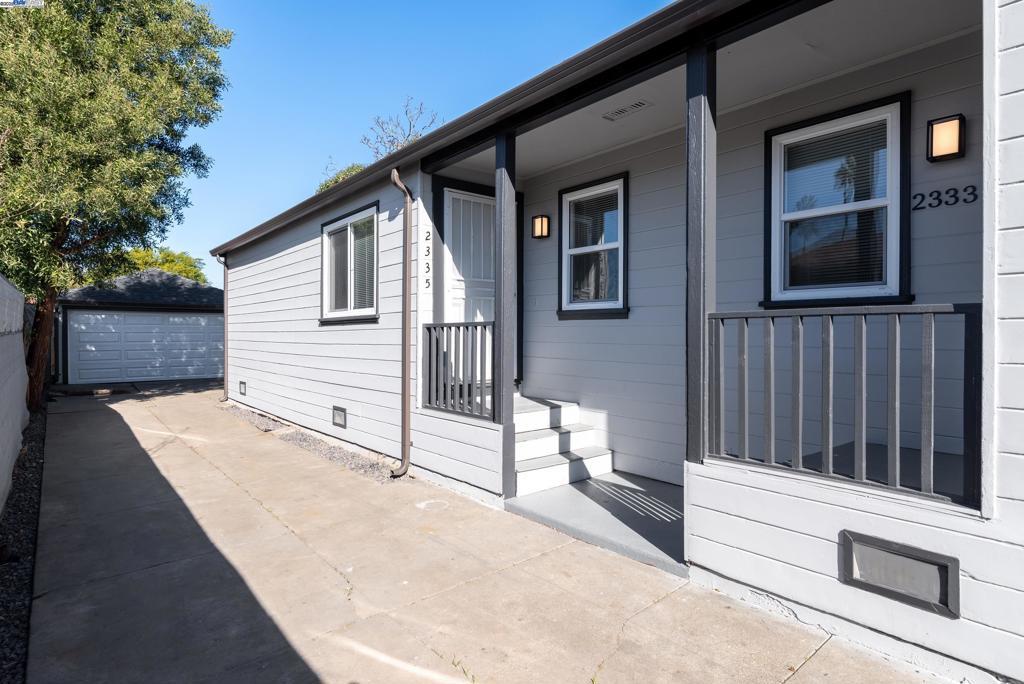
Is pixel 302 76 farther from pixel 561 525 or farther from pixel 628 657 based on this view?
pixel 628 657

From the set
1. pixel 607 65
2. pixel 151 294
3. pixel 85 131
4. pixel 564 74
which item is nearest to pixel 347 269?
pixel 564 74

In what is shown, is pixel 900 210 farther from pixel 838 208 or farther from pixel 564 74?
pixel 564 74

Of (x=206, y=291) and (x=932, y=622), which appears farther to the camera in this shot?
(x=206, y=291)

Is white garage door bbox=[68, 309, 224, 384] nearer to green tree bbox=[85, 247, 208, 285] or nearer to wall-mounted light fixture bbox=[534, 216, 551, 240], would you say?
wall-mounted light fixture bbox=[534, 216, 551, 240]

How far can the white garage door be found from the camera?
536 inches

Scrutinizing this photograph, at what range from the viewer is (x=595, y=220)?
5156 mm

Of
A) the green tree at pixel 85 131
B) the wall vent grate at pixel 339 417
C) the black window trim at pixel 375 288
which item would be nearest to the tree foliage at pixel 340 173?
the green tree at pixel 85 131

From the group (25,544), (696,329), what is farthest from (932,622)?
(25,544)

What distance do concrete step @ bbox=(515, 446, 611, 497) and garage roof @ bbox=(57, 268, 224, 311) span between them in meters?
12.6

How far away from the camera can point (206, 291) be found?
56.2 feet

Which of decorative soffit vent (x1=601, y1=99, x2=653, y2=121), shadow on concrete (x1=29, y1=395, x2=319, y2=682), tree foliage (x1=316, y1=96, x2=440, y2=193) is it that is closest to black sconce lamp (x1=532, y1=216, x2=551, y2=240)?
decorative soffit vent (x1=601, y1=99, x2=653, y2=121)

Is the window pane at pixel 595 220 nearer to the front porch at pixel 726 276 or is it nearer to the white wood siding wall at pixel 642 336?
the front porch at pixel 726 276

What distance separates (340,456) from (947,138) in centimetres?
564

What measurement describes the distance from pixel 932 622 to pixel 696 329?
1.48m
